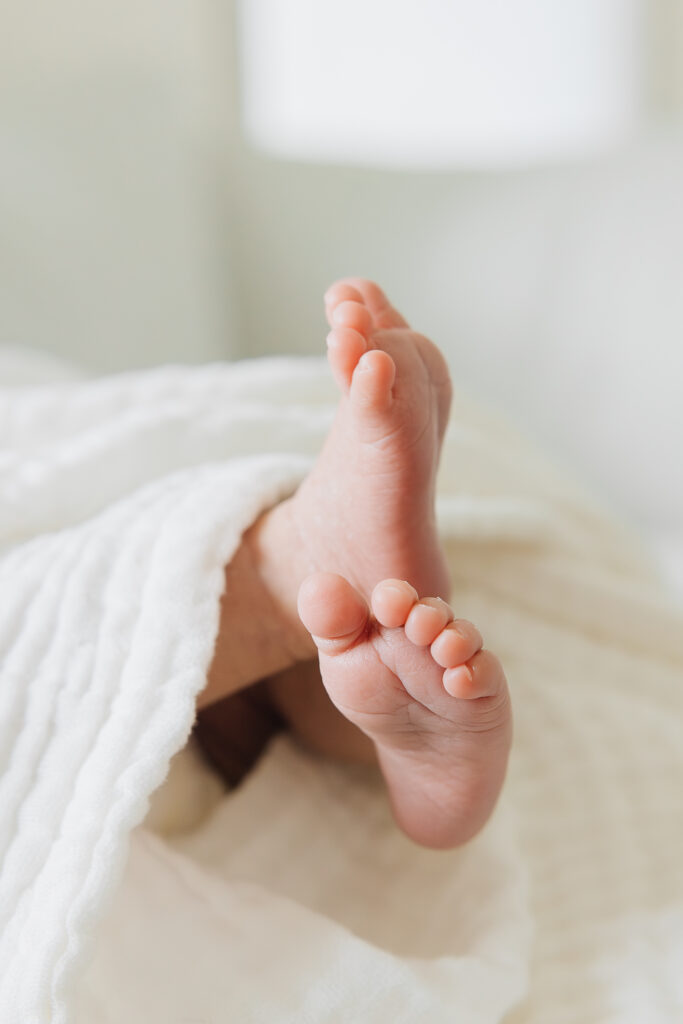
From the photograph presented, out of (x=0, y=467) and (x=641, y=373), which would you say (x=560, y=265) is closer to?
(x=641, y=373)

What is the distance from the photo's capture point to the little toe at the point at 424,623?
1.24ft

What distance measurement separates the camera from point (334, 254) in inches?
46.0

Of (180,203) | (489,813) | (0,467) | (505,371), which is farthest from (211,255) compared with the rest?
(489,813)

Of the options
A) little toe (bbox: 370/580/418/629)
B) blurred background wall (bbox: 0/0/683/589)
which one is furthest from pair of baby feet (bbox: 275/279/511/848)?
blurred background wall (bbox: 0/0/683/589)

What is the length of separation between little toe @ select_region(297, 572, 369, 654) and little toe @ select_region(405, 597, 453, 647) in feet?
0.08

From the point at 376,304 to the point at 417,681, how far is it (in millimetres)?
224

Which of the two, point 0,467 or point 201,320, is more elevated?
point 0,467

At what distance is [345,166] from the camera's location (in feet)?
3.90

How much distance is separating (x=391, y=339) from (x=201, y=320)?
2.37 ft

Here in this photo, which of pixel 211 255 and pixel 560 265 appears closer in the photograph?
pixel 560 265

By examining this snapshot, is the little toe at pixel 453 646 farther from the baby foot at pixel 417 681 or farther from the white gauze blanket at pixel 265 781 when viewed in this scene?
the white gauze blanket at pixel 265 781

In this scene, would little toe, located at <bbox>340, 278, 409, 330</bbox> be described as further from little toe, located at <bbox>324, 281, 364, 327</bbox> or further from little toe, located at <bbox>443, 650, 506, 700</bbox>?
little toe, located at <bbox>443, 650, 506, 700</bbox>

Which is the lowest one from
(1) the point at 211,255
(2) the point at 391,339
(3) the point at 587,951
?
(3) the point at 587,951

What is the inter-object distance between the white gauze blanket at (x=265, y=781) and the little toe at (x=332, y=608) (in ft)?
0.29
